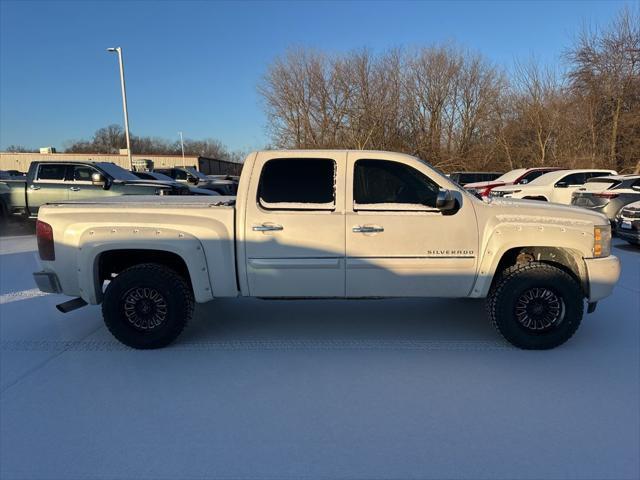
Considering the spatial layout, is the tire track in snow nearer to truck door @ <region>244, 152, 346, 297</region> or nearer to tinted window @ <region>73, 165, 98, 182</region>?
truck door @ <region>244, 152, 346, 297</region>

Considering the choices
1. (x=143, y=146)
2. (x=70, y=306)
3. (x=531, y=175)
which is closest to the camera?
(x=70, y=306)

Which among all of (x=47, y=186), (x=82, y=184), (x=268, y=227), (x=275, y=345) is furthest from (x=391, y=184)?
(x=47, y=186)

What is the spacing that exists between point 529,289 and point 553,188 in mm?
10220

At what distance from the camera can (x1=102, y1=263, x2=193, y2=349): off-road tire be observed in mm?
3848

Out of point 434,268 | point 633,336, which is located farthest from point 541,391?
point 633,336

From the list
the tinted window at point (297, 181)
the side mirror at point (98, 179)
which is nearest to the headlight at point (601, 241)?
the tinted window at point (297, 181)

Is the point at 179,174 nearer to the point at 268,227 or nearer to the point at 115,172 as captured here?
the point at 115,172

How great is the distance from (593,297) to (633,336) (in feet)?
2.50

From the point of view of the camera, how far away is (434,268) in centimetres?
387

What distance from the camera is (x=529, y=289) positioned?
151 inches

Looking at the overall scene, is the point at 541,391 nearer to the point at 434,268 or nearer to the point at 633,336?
the point at 434,268

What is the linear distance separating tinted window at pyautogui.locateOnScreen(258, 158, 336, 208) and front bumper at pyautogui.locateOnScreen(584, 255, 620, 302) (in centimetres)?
244

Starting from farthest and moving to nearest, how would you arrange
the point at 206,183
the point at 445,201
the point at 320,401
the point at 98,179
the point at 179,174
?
1. the point at 179,174
2. the point at 206,183
3. the point at 98,179
4. the point at 445,201
5. the point at 320,401

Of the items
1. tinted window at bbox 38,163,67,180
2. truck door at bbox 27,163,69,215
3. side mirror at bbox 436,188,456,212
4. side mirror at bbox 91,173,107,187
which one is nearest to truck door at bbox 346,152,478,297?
side mirror at bbox 436,188,456,212
